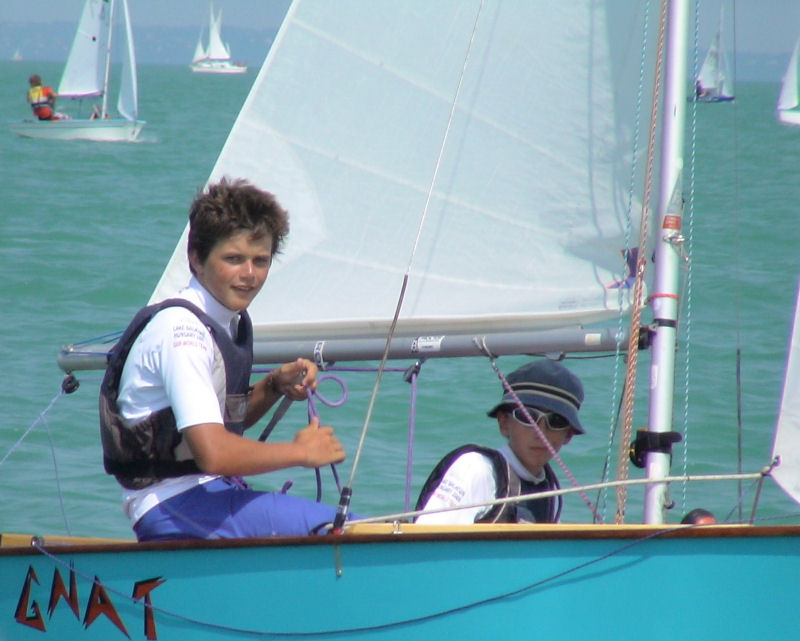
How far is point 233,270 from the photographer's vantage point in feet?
6.84

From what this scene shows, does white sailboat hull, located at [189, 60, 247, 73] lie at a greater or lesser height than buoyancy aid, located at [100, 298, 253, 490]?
greater

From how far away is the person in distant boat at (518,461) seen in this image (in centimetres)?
221

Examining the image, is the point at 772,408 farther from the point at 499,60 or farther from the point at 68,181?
Result: the point at 68,181

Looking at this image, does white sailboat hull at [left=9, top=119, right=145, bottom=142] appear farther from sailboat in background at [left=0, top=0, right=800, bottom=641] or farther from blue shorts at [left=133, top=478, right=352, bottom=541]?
blue shorts at [left=133, top=478, right=352, bottom=541]

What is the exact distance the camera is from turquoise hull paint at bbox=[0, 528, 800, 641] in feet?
6.15

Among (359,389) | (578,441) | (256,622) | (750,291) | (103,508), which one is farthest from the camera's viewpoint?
(750,291)

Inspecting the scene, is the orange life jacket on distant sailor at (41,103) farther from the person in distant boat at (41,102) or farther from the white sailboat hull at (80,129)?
the white sailboat hull at (80,129)

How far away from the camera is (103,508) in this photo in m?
4.43

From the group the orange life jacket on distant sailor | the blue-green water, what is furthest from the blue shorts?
the orange life jacket on distant sailor

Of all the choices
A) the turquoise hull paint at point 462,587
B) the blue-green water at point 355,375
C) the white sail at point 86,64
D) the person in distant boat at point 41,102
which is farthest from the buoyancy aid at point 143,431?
the white sail at point 86,64

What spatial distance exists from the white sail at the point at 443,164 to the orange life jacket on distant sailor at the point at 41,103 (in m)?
19.6

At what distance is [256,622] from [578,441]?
3436 mm

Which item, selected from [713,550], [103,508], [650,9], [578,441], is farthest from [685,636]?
[578,441]

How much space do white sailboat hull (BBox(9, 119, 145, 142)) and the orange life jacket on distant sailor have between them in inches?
24.0
